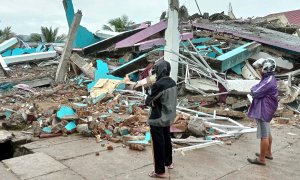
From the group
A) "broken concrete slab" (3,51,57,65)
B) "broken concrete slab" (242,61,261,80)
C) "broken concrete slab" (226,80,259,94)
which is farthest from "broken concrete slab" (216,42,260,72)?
"broken concrete slab" (3,51,57,65)

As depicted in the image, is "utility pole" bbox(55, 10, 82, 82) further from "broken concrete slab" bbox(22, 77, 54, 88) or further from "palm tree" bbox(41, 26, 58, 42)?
"palm tree" bbox(41, 26, 58, 42)

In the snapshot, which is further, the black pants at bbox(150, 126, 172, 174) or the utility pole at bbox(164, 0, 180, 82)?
the utility pole at bbox(164, 0, 180, 82)

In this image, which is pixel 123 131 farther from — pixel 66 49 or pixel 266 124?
pixel 66 49

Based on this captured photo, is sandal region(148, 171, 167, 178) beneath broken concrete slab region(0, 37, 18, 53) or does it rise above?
beneath

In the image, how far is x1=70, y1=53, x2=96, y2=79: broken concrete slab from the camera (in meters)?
11.3

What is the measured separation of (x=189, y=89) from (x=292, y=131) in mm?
3154

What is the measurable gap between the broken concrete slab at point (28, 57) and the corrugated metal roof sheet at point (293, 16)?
20695 mm

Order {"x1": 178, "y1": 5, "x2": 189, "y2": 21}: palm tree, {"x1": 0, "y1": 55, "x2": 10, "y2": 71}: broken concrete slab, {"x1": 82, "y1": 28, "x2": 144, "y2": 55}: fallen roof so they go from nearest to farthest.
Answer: {"x1": 178, "y1": 5, "x2": 189, "y2": 21}: palm tree < {"x1": 0, "y1": 55, "x2": 10, "y2": 71}: broken concrete slab < {"x1": 82, "y1": 28, "x2": 144, "y2": 55}: fallen roof

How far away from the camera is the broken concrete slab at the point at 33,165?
461cm

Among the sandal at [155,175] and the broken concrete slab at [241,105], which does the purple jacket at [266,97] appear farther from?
the broken concrete slab at [241,105]

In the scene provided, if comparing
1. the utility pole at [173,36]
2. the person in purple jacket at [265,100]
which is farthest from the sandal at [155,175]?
the utility pole at [173,36]

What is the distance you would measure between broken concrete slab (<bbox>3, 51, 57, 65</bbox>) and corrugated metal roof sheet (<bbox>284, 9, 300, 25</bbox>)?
67.9 feet

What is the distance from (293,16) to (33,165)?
28766mm

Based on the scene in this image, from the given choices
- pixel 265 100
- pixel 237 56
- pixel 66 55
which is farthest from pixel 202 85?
pixel 66 55
